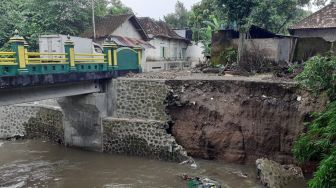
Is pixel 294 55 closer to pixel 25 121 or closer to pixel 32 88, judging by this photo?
pixel 32 88

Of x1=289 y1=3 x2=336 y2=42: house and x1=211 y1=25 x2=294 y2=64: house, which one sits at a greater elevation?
x1=289 y1=3 x2=336 y2=42: house

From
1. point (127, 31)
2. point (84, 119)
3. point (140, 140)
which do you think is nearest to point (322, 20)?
point (140, 140)

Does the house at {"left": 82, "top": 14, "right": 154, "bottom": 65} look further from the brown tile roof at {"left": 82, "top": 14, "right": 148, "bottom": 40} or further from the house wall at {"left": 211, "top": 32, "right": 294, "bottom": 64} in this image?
the house wall at {"left": 211, "top": 32, "right": 294, "bottom": 64}

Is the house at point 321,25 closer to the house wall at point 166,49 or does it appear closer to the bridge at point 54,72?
the bridge at point 54,72

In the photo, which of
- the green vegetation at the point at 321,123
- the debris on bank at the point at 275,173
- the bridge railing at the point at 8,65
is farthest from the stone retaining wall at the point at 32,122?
the green vegetation at the point at 321,123

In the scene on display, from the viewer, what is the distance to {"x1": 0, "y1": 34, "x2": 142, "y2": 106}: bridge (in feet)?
37.6

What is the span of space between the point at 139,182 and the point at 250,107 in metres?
5.69

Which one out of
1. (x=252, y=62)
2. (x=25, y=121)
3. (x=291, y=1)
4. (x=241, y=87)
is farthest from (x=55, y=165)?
(x=291, y=1)

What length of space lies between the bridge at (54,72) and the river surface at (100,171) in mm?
3419

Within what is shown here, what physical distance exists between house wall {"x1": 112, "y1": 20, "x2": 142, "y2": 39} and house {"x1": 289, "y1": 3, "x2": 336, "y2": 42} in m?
13.5

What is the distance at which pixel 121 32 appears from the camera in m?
28.4

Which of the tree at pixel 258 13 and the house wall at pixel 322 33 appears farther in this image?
the house wall at pixel 322 33

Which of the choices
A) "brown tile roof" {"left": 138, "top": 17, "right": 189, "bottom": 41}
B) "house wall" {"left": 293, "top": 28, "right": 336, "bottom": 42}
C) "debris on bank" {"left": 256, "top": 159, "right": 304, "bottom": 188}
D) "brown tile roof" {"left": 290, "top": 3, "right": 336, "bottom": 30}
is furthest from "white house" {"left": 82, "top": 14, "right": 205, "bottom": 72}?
"debris on bank" {"left": 256, "top": 159, "right": 304, "bottom": 188}

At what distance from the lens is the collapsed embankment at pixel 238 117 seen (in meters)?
13.7
